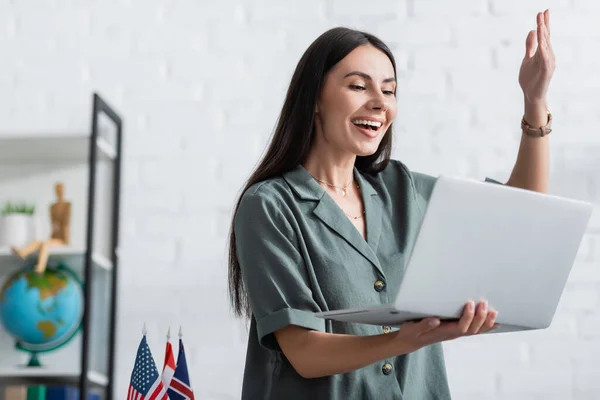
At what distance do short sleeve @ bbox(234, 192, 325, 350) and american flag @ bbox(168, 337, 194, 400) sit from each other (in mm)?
883

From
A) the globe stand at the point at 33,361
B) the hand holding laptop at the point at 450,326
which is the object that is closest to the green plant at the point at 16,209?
the globe stand at the point at 33,361

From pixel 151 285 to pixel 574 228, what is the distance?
2.00 m

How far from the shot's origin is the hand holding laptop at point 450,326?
1332mm

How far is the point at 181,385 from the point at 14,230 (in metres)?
1.10

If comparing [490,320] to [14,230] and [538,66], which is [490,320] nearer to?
[538,66]

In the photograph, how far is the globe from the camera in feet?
10.2

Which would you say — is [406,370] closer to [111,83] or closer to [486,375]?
[486,375]

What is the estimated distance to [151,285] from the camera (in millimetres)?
3168

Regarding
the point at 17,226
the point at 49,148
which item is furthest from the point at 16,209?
the point at 49,148

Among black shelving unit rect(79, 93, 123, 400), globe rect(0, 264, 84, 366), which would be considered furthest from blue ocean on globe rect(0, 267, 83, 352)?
black shelving unit rect(79, 93, 123, 400)

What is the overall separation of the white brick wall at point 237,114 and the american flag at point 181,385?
2.05ft

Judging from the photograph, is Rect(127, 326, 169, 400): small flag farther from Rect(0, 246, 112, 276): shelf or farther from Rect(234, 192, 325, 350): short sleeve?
Rect(234, 192, 325, 350): short sleeve

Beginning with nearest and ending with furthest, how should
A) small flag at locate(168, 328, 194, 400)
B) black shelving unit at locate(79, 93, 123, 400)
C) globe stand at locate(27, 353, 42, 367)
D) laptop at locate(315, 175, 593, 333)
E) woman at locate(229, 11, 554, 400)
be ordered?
laptop at locate(315, 175, 593, 333)
woman at locate(229, 11, 554, 400)
small flag at locate(168, 328, 194, 400)
black shelving unit at locate(79, 93, 123, 400)
globe stand at locate(27, 353, 42, 367)

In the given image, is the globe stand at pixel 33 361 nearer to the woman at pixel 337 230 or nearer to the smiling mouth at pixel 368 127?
the woman at pixel 337 230
